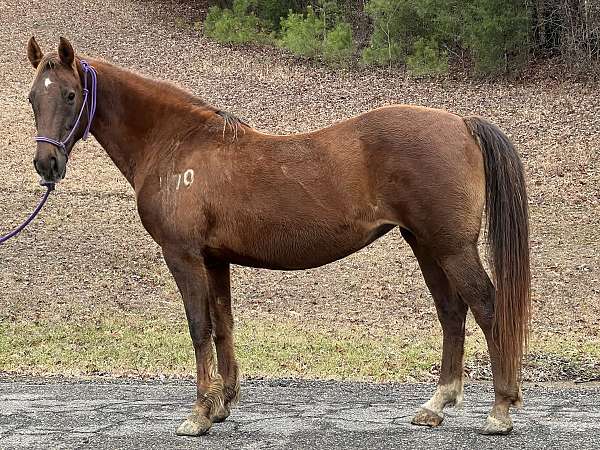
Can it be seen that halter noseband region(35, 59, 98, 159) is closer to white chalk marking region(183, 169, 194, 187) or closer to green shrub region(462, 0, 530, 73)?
white chalk marking region(183, 169, 194, 187)

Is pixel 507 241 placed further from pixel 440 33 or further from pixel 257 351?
pixel 440 33

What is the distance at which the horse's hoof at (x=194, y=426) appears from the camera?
5.66 metres

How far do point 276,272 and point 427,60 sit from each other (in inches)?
540

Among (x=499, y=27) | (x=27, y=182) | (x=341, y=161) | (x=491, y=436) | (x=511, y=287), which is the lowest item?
(x=491, y=436)

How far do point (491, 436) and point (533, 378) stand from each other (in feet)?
7.91

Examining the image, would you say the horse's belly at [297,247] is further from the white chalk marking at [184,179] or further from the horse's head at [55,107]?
the horse's head at [55,107]

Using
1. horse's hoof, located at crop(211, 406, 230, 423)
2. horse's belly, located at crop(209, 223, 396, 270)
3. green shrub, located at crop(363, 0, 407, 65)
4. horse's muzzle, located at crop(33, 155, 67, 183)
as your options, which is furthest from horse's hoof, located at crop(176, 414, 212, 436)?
green shrub, located at crop(363, 0, 407, 65)

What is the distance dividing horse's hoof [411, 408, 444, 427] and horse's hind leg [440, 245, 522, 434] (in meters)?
0.33

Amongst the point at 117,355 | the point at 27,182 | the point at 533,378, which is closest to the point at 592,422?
the point at 533,378

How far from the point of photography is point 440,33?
1054 inches

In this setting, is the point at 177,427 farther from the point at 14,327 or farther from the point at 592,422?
the point at 14,327

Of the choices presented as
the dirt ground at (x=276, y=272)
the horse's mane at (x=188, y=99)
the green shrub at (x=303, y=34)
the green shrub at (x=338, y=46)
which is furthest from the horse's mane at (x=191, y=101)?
the green shrub at (x=303, y=34)

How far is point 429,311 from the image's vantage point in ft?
37.9

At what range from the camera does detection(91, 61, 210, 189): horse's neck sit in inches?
240
